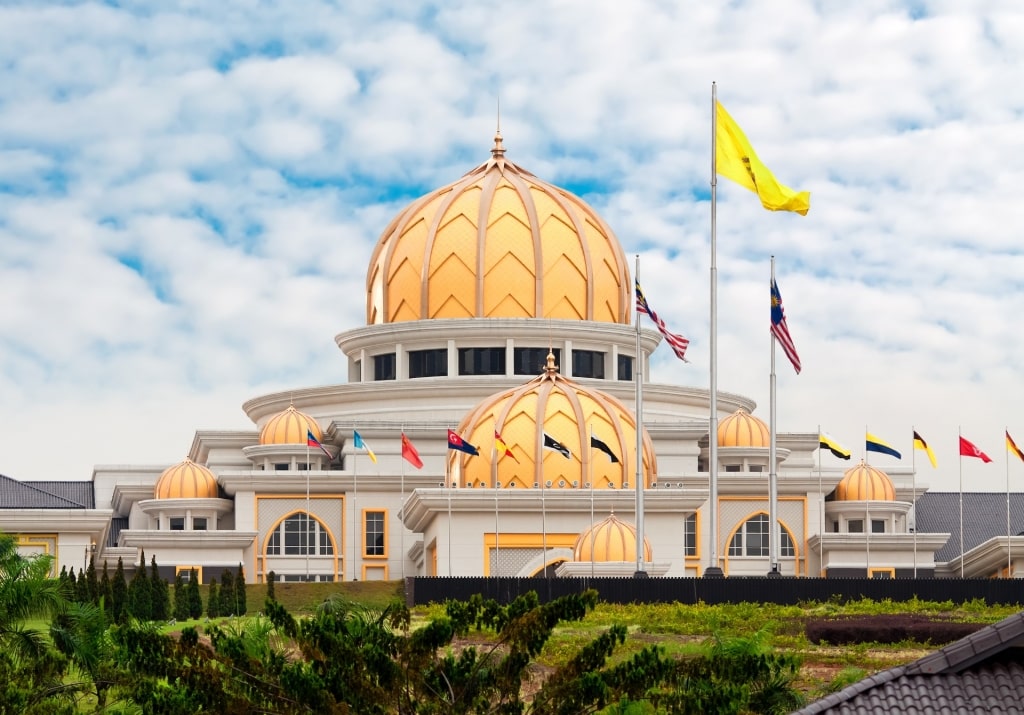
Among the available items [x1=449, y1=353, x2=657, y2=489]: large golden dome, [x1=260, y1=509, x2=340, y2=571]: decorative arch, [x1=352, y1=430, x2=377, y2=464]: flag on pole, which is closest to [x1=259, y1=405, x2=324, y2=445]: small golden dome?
[x1=352, y1=430, x2=377, y2=464]: flag on pole

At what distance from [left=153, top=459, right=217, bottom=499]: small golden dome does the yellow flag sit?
86.1ft

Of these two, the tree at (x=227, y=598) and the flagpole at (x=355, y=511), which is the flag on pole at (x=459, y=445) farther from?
the flagpole at (x=355, y=511)

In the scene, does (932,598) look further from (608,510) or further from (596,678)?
(596,678)

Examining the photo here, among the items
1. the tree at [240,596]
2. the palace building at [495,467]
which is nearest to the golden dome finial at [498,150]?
the palace building at [495,467]

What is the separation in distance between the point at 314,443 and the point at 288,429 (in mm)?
3942

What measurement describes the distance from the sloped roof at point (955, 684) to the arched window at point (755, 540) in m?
42.7

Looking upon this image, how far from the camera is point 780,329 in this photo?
140 ft

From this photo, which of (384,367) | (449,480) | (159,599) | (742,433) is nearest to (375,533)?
(449,480)

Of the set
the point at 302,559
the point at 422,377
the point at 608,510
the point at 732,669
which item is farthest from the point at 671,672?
the point at 422,377

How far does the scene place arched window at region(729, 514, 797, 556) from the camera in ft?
199

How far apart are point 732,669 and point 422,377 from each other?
142ft

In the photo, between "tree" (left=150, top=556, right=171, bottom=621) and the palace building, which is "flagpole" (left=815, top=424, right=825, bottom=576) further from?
"tree" (left=150, top=556, right=171, bottom=621)

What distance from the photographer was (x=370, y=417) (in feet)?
210

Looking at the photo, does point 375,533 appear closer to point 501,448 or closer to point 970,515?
point 501,448
